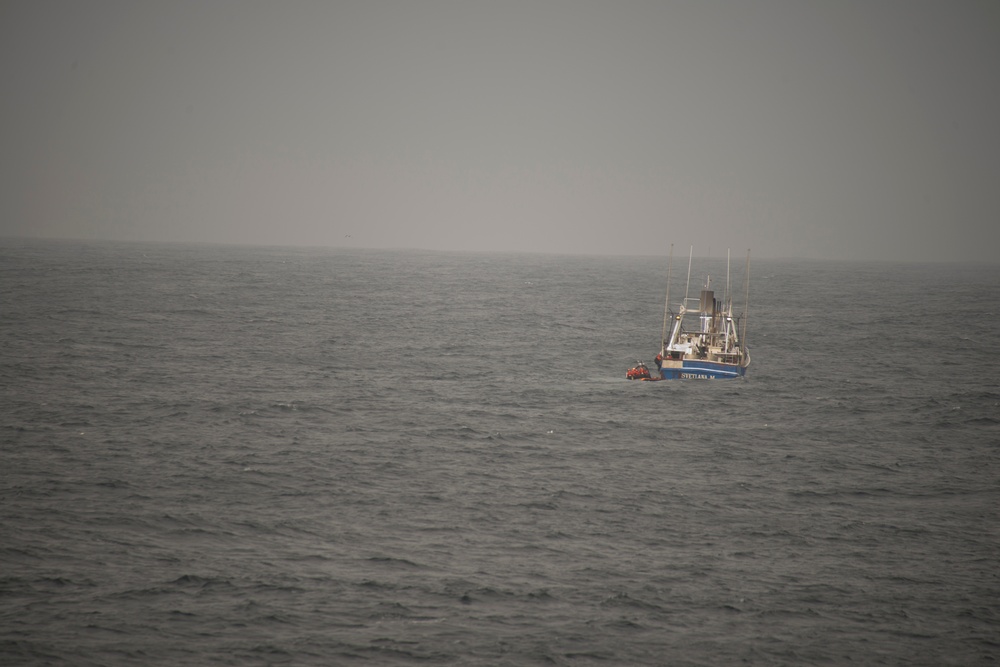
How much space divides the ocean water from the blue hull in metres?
1.39

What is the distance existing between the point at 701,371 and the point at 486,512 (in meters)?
41.7

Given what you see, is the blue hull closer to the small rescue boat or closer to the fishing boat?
the fishing boat

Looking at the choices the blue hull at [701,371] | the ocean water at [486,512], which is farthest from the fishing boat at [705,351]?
the ocean water at [486,512]

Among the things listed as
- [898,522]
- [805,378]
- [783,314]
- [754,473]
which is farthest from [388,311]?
[898,522]

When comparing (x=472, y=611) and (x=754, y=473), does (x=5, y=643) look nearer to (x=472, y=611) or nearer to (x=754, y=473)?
(x=472, y=611)

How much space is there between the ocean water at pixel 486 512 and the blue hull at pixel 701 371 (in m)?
1.39

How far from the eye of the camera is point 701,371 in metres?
80.5

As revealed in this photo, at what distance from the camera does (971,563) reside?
126 ft

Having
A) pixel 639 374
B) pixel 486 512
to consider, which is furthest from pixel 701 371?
pixel 486 512

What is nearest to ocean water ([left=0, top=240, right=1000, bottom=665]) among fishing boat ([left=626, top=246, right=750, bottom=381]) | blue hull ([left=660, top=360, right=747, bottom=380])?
blue hull ([left=660, top=360, right=747, bottom=380])

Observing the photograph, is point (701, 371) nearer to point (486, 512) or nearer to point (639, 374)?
point (639, 374)

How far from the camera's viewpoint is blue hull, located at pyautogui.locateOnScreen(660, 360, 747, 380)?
8006 cm

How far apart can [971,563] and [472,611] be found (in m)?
21.0

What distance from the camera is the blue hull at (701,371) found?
80.1 metres
